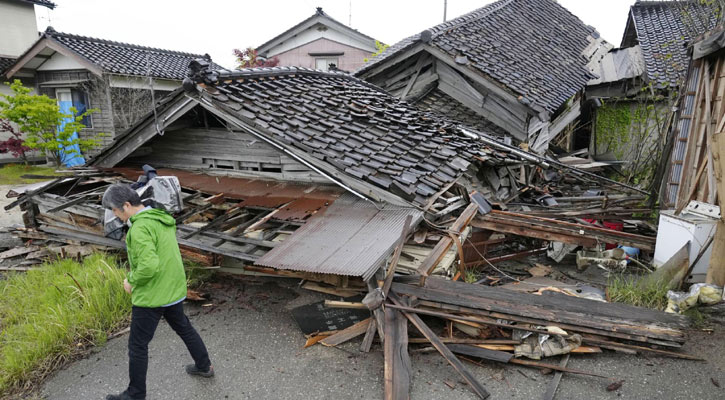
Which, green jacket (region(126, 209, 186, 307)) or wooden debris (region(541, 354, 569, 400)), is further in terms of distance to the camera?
wooden debris (region(541, 354, 569, 400))

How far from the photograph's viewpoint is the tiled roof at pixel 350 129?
5.76 m

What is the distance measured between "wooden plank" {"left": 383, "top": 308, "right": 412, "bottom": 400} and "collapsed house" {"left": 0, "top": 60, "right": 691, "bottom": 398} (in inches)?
0.5

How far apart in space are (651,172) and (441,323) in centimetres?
989

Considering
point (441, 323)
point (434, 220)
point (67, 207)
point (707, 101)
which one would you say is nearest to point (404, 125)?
point (434, 220)

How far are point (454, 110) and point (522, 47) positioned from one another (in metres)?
3.99

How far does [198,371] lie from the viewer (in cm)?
418

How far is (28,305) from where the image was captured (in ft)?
18.2

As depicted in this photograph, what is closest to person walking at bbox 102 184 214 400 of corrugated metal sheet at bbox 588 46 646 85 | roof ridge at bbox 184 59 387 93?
roof ridge at bbox 184 59 387 93

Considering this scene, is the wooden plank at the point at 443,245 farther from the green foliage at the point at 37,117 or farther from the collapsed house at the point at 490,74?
the green foliage at the point at 37,117

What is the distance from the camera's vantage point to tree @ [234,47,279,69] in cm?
2539

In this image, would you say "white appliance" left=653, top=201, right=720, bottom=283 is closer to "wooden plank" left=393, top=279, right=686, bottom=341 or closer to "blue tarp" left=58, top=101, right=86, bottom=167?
"wooden plank" left=393, top=279, right=686, bottom=341

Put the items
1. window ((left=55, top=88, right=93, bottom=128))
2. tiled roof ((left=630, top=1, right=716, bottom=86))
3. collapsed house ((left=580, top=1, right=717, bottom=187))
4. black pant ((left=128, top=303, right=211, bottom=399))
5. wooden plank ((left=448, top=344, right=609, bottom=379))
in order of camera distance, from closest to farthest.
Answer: black pant ((left=128, top=303, right=211, bottom=399)) < wooden plank ((left=448, top=344, right=609, bottom=379)) < tiled roof ((left=630, top=1, right=716, bottom=86)) < collapsed house ((left=580, top=1, right=717, bottom=187)) < window ((left=55, top=88, right=93, bottom=128))

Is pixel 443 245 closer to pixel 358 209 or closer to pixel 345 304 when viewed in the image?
pixel 358 209

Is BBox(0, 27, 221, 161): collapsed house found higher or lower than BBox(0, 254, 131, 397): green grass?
higher
